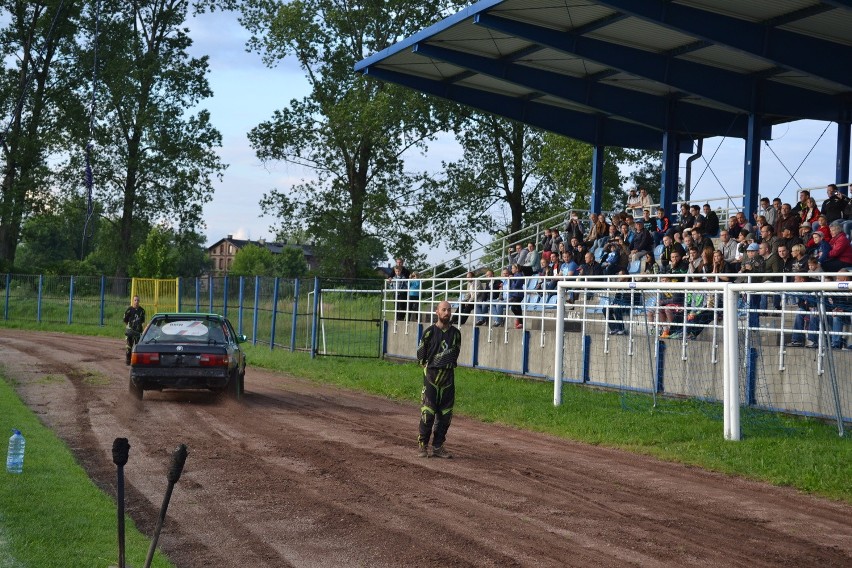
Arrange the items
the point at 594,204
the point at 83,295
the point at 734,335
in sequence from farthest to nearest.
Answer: the point at 83,295 < the point at 594,204 < the point at 734,335

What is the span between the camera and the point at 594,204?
31.8 m

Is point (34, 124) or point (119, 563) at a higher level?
point (34, 124)

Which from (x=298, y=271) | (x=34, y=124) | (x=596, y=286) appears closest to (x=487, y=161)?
(x=34, y=124)

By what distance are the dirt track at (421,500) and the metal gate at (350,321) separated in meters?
11.6

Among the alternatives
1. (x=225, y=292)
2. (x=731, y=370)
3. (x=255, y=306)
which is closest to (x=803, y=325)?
(x=731, y=370)

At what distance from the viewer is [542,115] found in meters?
31.5

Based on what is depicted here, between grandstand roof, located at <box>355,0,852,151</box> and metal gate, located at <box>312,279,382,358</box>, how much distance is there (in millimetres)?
6143

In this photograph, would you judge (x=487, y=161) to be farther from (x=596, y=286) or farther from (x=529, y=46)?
(x=596, y=286)

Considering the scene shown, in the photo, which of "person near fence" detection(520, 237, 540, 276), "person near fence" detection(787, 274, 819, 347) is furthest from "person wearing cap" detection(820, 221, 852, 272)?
"person near fence" detection(520, 237, 540, 276)

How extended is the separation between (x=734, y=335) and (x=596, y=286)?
309 cm

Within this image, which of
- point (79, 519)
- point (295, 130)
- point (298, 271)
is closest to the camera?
point (79, 519)

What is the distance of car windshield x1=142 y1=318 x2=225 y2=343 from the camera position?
18.4m

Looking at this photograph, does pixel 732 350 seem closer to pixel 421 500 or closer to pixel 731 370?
pixel 731 370

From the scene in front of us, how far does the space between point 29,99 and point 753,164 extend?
1622 inches
